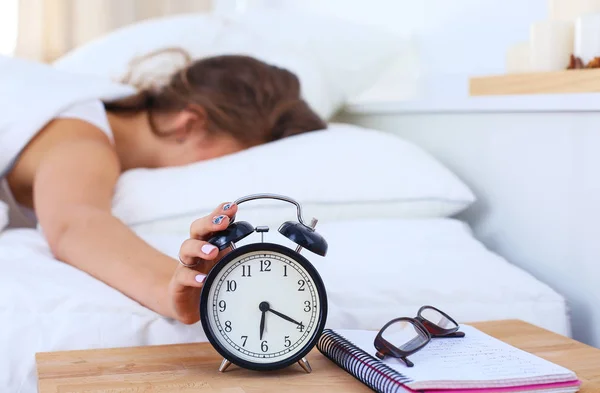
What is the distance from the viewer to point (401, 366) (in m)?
0.77

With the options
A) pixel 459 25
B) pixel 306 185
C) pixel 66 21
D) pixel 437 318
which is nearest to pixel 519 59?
pixel 306 185

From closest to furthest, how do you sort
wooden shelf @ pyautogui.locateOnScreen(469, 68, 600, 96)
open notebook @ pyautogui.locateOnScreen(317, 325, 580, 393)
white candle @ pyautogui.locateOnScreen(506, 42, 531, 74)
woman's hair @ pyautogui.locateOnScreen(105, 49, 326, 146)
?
open notebook @ pyautogui.locateOnScreen(317, 325, 580, 393) < wooden shelf @ pyautogui.locateOnScreen(469, 68, 600, 96) < white candle @ pyautogui.locateOnScreen(506, 42, 531, 74) < woman's hair @ pyautogui.locateOnScreen(105, 49, 326, 146)

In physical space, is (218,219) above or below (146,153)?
above

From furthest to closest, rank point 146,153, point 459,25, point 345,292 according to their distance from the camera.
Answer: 1. point 459,25
2. point 146,153
3. point 345,292

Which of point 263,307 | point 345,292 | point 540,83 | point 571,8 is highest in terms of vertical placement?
point 571,8

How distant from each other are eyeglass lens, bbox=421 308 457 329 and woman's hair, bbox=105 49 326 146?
2.75ft

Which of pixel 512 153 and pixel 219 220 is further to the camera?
pixel 512 153

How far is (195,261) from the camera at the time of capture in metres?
0.84

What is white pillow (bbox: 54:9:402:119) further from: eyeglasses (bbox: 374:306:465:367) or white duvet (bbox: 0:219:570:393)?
eyeglasses (bbox: 374:306:465:367)

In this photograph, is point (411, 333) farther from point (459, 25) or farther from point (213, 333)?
point (459, 25)

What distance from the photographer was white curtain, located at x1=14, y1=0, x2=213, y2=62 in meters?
2.55

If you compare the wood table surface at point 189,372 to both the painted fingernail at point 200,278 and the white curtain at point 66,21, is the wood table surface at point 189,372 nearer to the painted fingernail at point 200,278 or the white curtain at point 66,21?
the painted fingernail at point 200,278

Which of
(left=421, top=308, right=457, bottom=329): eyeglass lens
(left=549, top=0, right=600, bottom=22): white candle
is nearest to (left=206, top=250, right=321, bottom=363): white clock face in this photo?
(left=421, top=308, right=457, bottom=329): eyeglass lens

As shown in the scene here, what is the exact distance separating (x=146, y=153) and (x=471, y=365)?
1039mm
